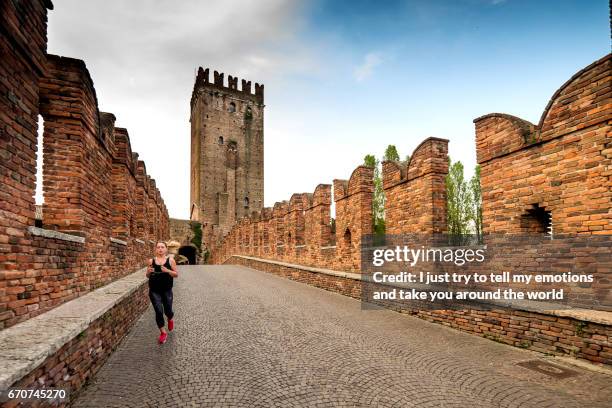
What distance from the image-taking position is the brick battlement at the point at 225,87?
152ft

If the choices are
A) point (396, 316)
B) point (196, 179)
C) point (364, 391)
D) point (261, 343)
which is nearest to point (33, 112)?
point (261, 343)

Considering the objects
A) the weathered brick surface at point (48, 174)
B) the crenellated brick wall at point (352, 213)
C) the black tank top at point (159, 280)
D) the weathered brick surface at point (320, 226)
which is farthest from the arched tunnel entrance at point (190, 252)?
the black tank top at point (159, 280)

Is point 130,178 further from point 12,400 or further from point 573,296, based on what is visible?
point 573,296

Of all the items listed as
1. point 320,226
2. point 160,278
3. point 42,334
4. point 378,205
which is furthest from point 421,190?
point 378,205

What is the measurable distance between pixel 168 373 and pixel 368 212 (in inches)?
309

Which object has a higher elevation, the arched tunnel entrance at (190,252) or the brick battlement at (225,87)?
the brick battlement at (225,87)

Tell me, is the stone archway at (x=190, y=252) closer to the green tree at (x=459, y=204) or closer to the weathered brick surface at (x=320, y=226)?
the weathered brick surface at (x=320, y=226)

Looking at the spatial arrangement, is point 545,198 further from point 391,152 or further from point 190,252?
point 190,252

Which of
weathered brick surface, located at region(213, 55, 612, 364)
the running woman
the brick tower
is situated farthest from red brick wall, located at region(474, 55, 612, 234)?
the brick tower

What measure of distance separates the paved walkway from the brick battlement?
44287 mm

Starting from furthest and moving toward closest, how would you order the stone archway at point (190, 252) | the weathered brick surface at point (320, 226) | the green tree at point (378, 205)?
the stone archway at point (190, 252)
the green tree at point (378, 205)
the weathered brick surface at point (320, 226)

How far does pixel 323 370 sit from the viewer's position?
175 inches

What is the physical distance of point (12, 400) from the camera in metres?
2.33

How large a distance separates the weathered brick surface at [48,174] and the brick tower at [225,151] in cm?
3751
